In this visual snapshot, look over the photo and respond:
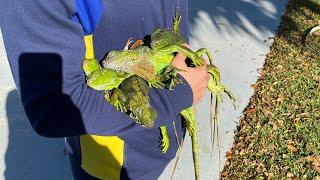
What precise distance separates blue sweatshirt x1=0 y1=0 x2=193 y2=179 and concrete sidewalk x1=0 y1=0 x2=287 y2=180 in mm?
2048

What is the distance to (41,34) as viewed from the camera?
1401mm

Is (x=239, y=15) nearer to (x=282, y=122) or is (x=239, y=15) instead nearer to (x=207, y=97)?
(x=207, y=97)

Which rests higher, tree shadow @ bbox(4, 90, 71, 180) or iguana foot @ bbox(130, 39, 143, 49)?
iguana foot @ bbox(130, 39, 143, 49)

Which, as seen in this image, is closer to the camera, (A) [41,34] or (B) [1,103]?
(A) [41,34]

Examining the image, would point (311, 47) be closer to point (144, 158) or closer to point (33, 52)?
point (144, 158)

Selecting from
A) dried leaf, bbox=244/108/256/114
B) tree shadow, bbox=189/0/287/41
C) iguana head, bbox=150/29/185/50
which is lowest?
tree shadow, bbox=189/0/287/41

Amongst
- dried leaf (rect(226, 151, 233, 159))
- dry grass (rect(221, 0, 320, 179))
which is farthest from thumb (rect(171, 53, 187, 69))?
dried leaf (rect(226, 151, 233, 159))

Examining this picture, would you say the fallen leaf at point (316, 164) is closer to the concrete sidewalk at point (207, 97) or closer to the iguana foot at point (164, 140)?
the concrete sidewalk at point (207, 97)

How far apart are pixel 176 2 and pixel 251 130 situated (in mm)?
→ 2596

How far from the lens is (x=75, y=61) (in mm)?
1480

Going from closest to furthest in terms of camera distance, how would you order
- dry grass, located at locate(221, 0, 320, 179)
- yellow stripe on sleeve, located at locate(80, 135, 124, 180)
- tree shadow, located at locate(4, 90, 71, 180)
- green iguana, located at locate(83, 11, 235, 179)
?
green iguana, located at locate(83, 11, 235, 179), yellow stripe on sleeve, located at locate(80, 135, 124, 180), tree shadow, located at locate(4, 90, 71, 180), dry grass, located at locate(221, 0, 320, 179)

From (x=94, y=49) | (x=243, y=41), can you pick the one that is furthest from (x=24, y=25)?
(x=243, y=41)

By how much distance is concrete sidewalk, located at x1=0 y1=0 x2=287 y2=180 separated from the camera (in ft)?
12.9

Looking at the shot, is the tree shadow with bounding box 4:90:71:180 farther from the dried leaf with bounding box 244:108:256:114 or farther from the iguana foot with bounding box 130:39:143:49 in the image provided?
the iguana foot with bounding box 130:39:143:49
